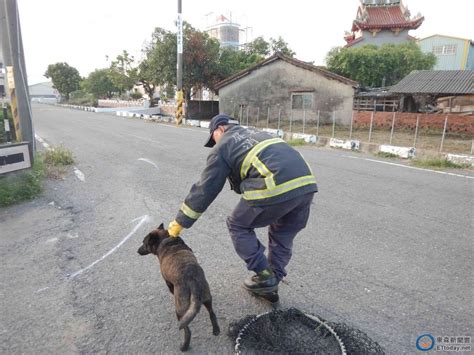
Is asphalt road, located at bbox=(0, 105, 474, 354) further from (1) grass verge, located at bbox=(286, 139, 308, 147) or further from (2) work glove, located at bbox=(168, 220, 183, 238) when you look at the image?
(1) grass verge, located at bbox=(286, 139, 308, 147)

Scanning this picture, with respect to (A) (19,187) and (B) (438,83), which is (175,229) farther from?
(B) (438,83)

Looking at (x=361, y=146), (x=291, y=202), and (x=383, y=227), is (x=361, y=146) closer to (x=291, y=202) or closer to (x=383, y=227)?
(x=383, y=227)

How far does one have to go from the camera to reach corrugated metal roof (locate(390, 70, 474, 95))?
55.9 ft

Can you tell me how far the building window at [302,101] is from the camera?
2033 centimetres

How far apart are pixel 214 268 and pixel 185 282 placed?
1107 millimetres

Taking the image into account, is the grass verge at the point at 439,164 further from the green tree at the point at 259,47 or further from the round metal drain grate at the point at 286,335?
the green tree at the point at 259,47

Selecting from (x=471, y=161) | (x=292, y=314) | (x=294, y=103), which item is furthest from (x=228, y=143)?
(x=294, y=103)

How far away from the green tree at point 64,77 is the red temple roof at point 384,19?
48.3 metres

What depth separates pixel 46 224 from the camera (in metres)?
4.72

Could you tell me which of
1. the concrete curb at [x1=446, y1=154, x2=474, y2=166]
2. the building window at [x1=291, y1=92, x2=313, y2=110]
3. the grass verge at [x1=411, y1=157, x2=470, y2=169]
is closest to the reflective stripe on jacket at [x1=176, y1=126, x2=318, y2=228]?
the grass verge at [x1=411, y1=157, x2=470, y2=169]

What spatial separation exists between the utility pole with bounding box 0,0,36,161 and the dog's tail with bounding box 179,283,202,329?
17.0 ft

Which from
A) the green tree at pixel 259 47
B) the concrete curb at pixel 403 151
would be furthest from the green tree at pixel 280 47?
the concrete curb at pixel 403 151

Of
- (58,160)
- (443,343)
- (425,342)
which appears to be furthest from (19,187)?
(443,343)

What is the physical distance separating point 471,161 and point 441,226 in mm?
5733
